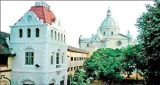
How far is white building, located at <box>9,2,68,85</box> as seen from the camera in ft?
62.9

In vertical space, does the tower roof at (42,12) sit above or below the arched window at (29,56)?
above

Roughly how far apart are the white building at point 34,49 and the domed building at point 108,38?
4554cm

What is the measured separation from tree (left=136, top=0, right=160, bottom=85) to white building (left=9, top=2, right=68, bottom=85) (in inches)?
355

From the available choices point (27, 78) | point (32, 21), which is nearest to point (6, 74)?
point (27, 78)

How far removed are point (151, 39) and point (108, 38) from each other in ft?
178

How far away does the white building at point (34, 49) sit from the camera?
19172 mm

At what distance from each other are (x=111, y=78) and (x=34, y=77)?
17.0 metres

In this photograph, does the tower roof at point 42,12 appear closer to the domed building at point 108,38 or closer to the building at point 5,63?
the building at point 5,63

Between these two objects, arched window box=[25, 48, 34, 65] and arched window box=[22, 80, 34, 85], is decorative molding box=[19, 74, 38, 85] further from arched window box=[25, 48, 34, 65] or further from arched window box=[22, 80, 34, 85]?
arched window box=[25, 48, 34, 65]

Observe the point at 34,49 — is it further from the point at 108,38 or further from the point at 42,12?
the point at 108,38

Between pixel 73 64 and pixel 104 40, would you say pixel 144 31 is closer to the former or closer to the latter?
pixel 73 64

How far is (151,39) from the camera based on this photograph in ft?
53.3

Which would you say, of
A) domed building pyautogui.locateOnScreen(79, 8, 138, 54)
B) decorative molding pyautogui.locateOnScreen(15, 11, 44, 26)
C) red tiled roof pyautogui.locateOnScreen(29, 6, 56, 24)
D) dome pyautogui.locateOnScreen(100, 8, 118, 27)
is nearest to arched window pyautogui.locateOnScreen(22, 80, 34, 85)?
decorative molding pyautogui.locateOnScreen(15, 11, 44, 26)

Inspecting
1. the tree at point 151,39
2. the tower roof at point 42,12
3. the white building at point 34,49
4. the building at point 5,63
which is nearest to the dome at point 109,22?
the tower roof at point 42,12
